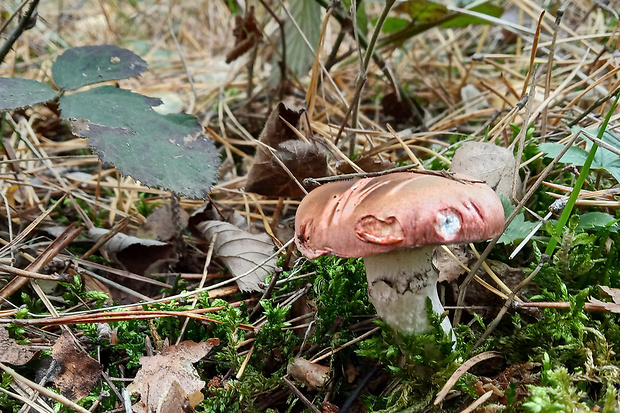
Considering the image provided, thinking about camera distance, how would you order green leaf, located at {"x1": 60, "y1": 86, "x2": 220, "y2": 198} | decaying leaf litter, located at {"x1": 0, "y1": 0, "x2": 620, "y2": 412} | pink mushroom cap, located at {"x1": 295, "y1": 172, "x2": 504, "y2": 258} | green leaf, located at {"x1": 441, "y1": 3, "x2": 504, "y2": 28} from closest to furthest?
pink mushroom cap, located at {"x1": 295, "y1": 172, "x2": 504, "y2": 258} < decaying leaf litter, located at {"x1": 0, "y1": 0, "x2": 620, "y2": 412} < green leaf, located at {"x1": 60, "y1": 86, "x2": 220, "y2": 198} < green leaf, located at {"x1": 441, "y1": 3, "x2": 504, "y2": 28}

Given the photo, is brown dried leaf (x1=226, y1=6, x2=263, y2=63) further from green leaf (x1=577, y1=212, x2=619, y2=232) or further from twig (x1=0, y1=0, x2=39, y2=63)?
green leaf (x1=577, y1=212, x2=619, y2=232)

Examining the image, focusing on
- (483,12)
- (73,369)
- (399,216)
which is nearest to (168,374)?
(73,369)

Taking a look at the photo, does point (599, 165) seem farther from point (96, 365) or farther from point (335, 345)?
point (96, 365)

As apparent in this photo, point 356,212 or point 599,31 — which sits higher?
point 599,31

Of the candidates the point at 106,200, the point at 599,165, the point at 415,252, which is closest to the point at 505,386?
the point at 415,252

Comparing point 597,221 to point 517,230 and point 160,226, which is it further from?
point 160,226

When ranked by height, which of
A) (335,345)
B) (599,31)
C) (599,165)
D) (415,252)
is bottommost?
(335,345)

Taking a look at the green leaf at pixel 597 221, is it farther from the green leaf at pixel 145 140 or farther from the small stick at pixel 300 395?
the green leaf at pixel 145 140

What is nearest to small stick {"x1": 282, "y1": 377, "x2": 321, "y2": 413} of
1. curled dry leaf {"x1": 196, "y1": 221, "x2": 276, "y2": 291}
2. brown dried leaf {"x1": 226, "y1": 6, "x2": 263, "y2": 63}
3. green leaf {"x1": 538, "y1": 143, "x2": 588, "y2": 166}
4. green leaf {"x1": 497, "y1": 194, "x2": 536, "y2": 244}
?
curled dry leaf {"x1": 196, "y1": 221, "x2": 276, "y2": 291}
